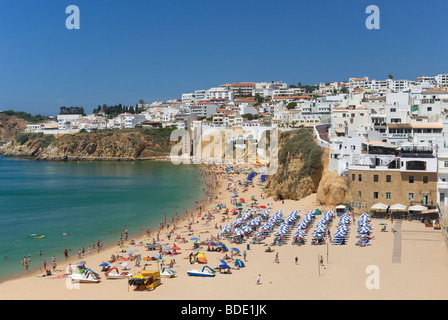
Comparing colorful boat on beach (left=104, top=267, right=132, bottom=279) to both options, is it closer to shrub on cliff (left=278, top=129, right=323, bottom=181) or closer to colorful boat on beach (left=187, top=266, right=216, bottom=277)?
colorful boat on beach (left=187, top=266, right=216, bottom=277)

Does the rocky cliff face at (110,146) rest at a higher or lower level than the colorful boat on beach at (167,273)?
higher

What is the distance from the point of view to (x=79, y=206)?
36.4 m

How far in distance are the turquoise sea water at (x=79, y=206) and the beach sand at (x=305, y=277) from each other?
345 cm

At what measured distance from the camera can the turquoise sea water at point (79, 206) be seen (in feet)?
81.5

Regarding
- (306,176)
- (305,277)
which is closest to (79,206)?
(306,176)

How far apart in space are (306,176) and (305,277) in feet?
47.5

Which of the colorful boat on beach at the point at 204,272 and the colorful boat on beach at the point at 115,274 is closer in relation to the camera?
the colorful boat on beach at the point at 204,272

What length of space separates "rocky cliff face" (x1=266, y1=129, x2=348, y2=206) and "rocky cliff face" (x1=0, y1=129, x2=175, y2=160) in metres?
53.0

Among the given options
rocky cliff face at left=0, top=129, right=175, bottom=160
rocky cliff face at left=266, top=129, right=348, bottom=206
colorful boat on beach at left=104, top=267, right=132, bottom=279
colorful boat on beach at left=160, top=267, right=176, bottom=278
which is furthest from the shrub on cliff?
rocky cliff face at left=0, top=129, right=175, bottom=160

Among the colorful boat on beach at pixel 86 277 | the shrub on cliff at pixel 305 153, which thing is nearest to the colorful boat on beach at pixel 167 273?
the colorful boat on beach at pixel 86 277

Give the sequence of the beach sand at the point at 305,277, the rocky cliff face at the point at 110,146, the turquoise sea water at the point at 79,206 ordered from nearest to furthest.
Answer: the beach sand at the point at 305,277 < the turquoise sea water at the point at 79,206 < the rocky cliff face at the point at 110,146
